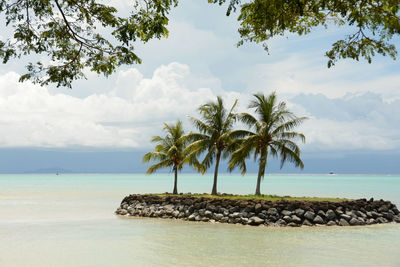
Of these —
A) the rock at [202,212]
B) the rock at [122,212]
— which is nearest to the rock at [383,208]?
the rock at [202,212]

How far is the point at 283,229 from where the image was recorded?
1823 cm

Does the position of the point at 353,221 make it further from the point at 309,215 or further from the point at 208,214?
the point at 208,214

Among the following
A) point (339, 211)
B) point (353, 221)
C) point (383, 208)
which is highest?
point (383, 208)

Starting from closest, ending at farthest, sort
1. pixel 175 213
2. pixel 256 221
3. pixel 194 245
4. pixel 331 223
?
pixel 194 245
pixel 256 221
pixel 331 223
pixel 175 213

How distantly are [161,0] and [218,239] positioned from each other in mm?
9719

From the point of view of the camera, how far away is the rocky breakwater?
19.1 meters

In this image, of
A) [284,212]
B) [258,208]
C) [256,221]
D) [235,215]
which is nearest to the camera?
[256,221]

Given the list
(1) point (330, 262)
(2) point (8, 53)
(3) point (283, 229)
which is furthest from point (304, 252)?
(2) point (8, 53)

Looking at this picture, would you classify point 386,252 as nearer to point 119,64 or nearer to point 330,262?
point 330,262

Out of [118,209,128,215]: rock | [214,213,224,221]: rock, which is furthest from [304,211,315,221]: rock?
[118,209,128,215]: rock

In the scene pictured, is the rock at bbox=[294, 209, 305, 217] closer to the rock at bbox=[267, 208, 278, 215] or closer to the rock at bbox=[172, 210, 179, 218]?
the rock at bbox=[267, 208, 278, 215]

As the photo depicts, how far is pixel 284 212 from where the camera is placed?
19.3m

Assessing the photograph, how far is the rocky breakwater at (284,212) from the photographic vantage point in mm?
19109

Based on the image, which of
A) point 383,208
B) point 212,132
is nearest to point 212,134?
point 212,132
